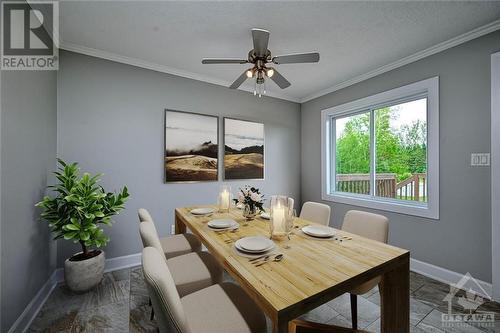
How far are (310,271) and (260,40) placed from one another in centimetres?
156

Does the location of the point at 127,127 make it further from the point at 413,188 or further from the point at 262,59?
the point at 413,188

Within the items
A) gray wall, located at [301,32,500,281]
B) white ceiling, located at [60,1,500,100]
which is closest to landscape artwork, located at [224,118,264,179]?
white ceiling, located at [60,1,500,100]

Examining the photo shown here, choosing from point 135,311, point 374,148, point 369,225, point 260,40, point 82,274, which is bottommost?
point 135,311

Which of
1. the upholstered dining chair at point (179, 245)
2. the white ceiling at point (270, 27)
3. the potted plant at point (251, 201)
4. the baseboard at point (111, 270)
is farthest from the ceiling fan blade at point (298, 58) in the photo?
the baseboard at point (111, 270)

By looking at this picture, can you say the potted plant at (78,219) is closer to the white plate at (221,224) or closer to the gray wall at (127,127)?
the gray wall at (127,127)

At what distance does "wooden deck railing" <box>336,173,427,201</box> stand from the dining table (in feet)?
5.88

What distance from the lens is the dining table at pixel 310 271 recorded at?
79 cm

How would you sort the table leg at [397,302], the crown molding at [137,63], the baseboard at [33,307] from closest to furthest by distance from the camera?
the table leg at [397,302]
the baseboard at [33,307]
the crown molding at [137,63]

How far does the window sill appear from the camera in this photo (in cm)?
234

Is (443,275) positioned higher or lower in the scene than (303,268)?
lower

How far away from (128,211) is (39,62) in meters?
1.69

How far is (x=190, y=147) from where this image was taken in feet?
9.48

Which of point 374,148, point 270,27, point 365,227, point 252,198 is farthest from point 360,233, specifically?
point 270,27

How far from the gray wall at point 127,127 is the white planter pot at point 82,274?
18.7 inches
